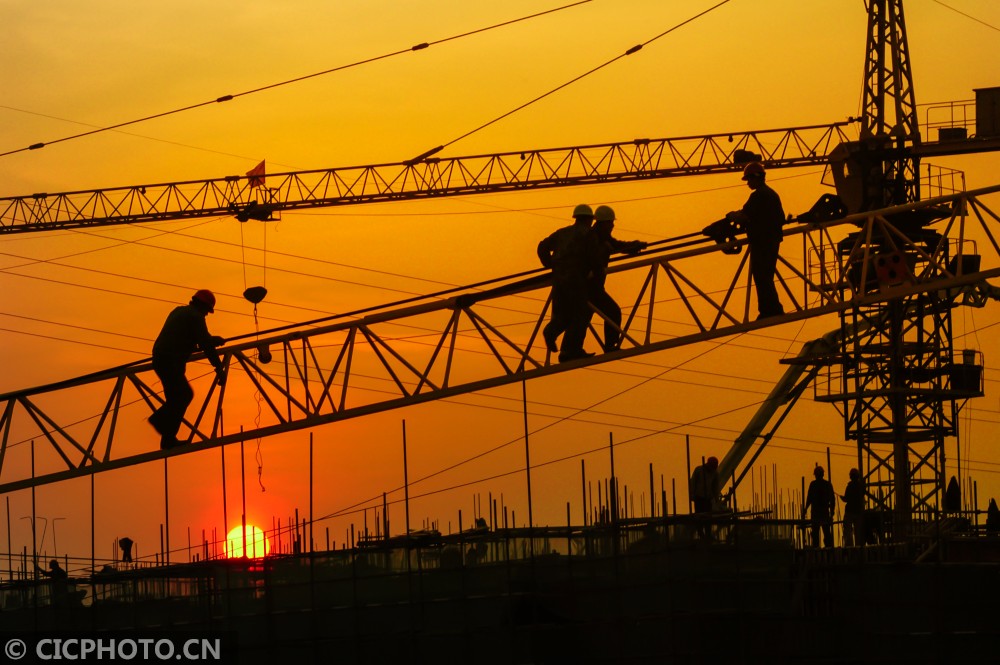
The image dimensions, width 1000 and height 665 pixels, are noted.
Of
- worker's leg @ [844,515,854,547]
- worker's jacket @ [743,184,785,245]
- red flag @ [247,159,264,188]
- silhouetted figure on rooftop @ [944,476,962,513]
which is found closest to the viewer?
Result: worker's jacket @ [743,184,785,245]

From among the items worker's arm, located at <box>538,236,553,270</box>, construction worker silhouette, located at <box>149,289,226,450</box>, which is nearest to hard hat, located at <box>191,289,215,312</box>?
construction worker silhouette, located at <box>149,289,226,450</box>

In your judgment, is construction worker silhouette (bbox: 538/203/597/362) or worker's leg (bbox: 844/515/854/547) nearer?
construction worker silhouette (bbox: 538/203/597/362)

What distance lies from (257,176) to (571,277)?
5864cm

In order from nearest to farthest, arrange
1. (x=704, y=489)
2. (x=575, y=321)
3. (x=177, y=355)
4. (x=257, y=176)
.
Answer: (x=575, y=321) → (x=177, y=355) → (x=704, y=489) → (x=257, y=176)

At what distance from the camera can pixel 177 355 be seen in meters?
27.6

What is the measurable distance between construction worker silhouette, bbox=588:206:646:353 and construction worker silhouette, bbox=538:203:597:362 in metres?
0.10

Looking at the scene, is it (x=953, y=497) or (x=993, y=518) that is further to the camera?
(x=953, y=497)

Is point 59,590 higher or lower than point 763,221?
lower

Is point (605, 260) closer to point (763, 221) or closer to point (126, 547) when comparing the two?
point (763, 221)

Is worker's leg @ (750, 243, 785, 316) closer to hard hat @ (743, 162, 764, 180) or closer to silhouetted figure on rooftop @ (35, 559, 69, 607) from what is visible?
hard hat @ (743, 162, 764, 180)

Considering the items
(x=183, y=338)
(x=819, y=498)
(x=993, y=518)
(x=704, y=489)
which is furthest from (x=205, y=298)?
(x=993, y=518)

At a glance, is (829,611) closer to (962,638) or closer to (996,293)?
(962,638)

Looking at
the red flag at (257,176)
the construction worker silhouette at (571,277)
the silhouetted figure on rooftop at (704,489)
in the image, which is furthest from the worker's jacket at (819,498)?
the red flag at (257,176)

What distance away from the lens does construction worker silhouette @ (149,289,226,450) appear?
27.6 meters
